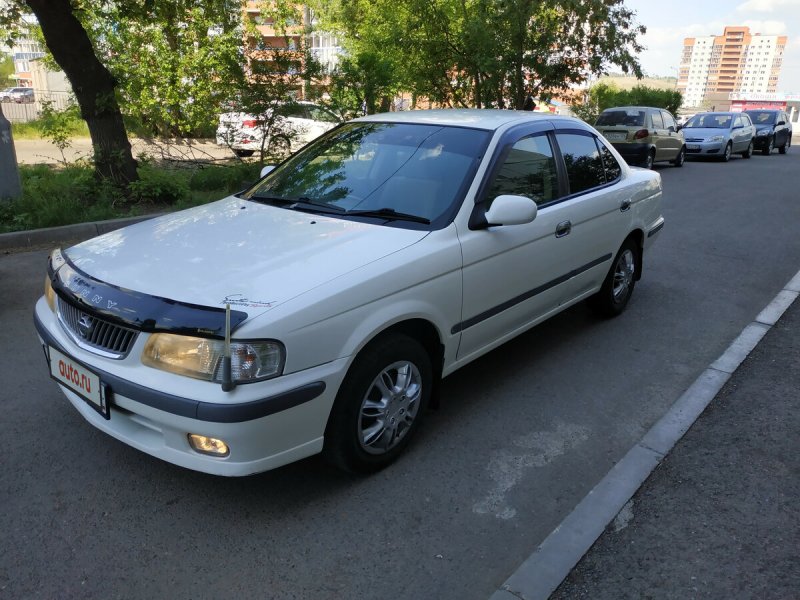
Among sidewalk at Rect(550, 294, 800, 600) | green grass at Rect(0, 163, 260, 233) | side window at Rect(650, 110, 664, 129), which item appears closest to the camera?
sidewalk at Rect(550, 294, 800, 600)

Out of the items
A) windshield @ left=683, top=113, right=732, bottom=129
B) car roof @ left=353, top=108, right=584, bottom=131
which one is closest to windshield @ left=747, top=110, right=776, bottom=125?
windshield @ left=683, top=113, right=732, bottom=129

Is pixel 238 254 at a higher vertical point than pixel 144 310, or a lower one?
higher

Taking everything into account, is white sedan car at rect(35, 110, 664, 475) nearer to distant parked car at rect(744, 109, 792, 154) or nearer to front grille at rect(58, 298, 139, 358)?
front grille at rect(58, 298, 139, 358)

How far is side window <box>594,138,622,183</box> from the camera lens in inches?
202

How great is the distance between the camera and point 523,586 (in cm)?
253

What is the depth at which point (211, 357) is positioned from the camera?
8.53 ft

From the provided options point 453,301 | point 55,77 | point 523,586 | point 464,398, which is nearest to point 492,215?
point 453,301

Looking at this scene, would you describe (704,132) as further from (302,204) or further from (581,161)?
(302,204)

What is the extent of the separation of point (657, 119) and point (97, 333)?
56.1ft

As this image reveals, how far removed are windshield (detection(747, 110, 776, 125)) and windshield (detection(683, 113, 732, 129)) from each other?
5.53 m

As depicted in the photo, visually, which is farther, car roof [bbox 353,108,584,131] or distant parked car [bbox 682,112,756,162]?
distant parked car [bbox 682,112,756,162]

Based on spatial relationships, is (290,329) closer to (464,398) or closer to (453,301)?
(453,301)

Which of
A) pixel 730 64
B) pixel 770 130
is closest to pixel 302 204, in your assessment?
pixel 770 130

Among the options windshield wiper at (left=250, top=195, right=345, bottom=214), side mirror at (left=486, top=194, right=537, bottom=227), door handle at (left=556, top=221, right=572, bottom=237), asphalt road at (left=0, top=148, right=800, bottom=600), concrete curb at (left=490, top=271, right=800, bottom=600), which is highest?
side mirror at (left=486, top=194, right=537, bottom=227)
